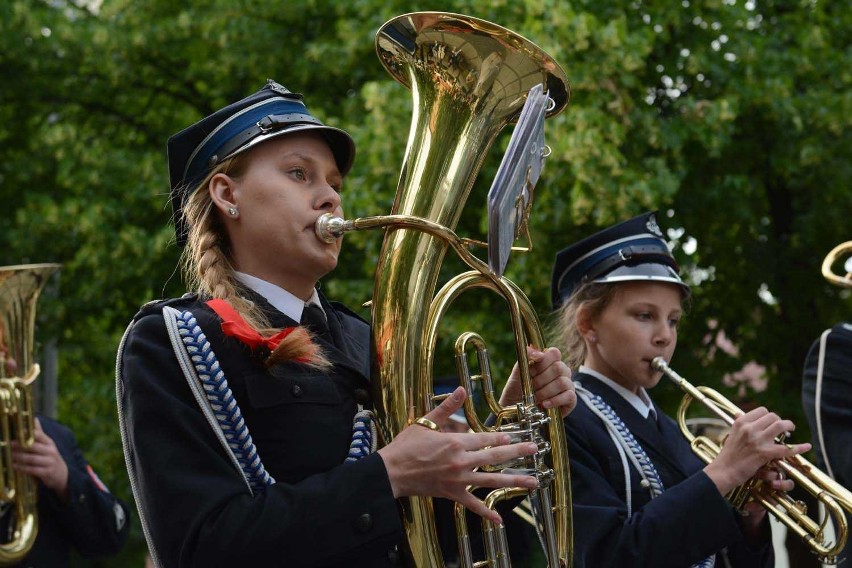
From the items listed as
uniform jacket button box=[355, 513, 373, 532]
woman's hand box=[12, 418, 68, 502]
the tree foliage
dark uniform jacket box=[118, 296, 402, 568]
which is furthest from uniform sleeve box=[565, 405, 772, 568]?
the tree foliage

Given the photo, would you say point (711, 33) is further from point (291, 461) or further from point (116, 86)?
point (291, 461)

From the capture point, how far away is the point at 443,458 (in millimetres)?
2555

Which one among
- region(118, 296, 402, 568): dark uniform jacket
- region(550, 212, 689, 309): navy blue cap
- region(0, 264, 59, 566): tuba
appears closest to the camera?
region(118, 296, 402, 568): dark uniform jacket

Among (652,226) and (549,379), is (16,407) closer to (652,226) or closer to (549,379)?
(652,226)

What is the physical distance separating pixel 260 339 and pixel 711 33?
28.4 feet

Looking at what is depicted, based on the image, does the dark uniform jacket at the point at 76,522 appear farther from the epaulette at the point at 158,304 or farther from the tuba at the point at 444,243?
the tuba at the point at 444,243

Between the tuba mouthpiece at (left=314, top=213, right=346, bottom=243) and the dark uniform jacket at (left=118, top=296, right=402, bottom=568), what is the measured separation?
305 millimetres

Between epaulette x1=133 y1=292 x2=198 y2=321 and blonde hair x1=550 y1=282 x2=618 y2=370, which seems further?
blonde hair x1=550 y1=282 x2=618 y2=370

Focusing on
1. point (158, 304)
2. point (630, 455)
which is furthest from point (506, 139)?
point (158, 304)

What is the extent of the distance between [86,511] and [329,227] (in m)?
2.97

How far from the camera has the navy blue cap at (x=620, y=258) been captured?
4320 mm

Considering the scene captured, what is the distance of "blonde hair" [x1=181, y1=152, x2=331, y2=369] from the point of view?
278 centimetres

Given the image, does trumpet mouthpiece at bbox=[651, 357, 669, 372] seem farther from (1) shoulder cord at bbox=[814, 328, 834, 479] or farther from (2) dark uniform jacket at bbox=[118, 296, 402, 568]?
(2) dark uniform jacket at bbox=[118, 296, 402, 568]

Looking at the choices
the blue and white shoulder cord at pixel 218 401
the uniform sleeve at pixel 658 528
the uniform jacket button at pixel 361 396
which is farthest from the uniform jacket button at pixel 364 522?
the uniform sleeve at pixel 658 528
